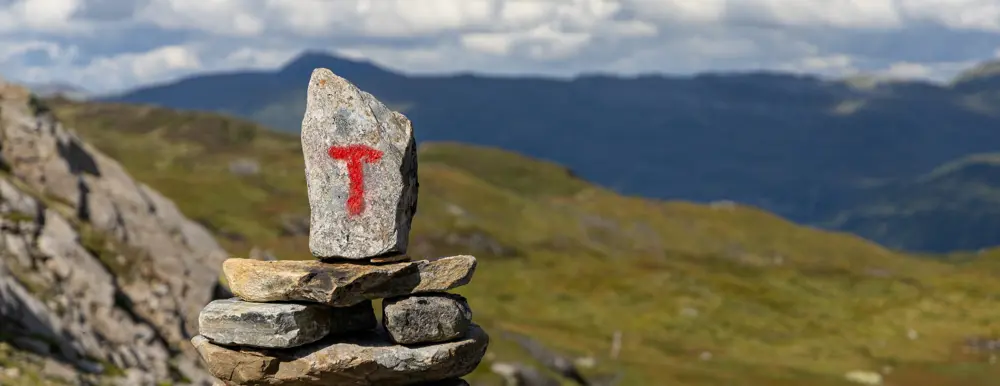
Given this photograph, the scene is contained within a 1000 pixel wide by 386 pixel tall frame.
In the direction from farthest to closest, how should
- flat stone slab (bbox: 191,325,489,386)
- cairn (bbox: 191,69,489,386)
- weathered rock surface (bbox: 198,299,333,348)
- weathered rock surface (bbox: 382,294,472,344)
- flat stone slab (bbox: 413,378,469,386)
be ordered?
flat stone slab (bbox: 413,378,469,386) → weathered rock surface (bbox: 382,294,472,344) → flat stone slab (bbox: 191,325,489,386) → cairn (bbox: 191,69,489,386) → weathered rock surface (bbox: 198,299,333,348)

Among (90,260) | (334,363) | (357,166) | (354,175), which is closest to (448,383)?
(334,363)

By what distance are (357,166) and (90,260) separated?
37.9 m

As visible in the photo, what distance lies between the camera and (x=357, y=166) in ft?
68.0

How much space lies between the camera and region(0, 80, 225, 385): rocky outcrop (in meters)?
45.3

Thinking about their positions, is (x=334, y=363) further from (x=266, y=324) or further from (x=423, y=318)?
(x=423, y=318)

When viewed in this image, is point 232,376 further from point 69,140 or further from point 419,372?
point 69,140

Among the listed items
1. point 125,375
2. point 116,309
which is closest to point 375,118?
point 125,375

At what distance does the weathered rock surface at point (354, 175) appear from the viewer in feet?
68.0

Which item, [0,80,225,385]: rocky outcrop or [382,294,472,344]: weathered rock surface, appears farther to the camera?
[0,80,225,385]: rocky outcrop

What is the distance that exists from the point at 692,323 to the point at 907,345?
110 feet

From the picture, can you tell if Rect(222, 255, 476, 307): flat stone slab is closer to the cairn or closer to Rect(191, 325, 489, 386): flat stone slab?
the cairn

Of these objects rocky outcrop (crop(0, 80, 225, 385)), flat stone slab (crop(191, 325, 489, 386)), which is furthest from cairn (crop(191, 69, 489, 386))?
rocky outcrop (crop(0, 80, 225, 385))

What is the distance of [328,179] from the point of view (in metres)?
20.9

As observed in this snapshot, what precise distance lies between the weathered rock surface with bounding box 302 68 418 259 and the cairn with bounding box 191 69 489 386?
0.07 feet
